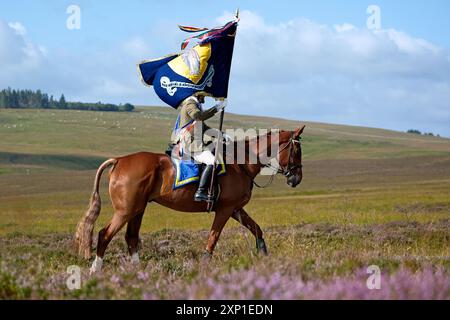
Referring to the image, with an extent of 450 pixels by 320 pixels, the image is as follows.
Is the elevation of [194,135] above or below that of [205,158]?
above

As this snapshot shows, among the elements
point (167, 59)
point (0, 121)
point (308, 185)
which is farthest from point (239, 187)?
point (0, 121)

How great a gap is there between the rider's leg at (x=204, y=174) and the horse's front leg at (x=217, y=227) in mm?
419

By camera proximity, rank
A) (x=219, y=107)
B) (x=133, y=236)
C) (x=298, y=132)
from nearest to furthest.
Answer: (x=219, y=107) < (x=133, y=236) < (x=298, y=132)

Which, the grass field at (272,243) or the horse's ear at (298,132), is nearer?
the grass field at (272,243)

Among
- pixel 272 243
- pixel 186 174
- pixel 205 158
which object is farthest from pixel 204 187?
pixel 272 243

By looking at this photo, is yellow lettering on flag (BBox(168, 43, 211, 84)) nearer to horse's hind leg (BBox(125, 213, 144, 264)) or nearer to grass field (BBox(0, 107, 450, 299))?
horse's hind leg (BBox(125, 213, 144, 264))

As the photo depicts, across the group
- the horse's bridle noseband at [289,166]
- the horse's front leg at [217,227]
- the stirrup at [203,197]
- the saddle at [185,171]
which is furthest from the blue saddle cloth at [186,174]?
the horse's bridle noseband at [289,166]

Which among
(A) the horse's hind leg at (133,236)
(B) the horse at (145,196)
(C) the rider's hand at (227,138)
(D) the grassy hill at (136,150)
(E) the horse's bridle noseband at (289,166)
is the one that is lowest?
(D) the grassy hill at (136,150)

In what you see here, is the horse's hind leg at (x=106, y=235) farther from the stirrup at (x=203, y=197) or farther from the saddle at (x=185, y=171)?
the stirrup at (x=203, y=197)

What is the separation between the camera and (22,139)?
144625 mm

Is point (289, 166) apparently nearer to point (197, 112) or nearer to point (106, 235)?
point (197, 112)

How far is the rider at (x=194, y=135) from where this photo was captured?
12.8 m

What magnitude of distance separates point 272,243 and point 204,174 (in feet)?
11.2

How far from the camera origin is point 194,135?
1290 cm
